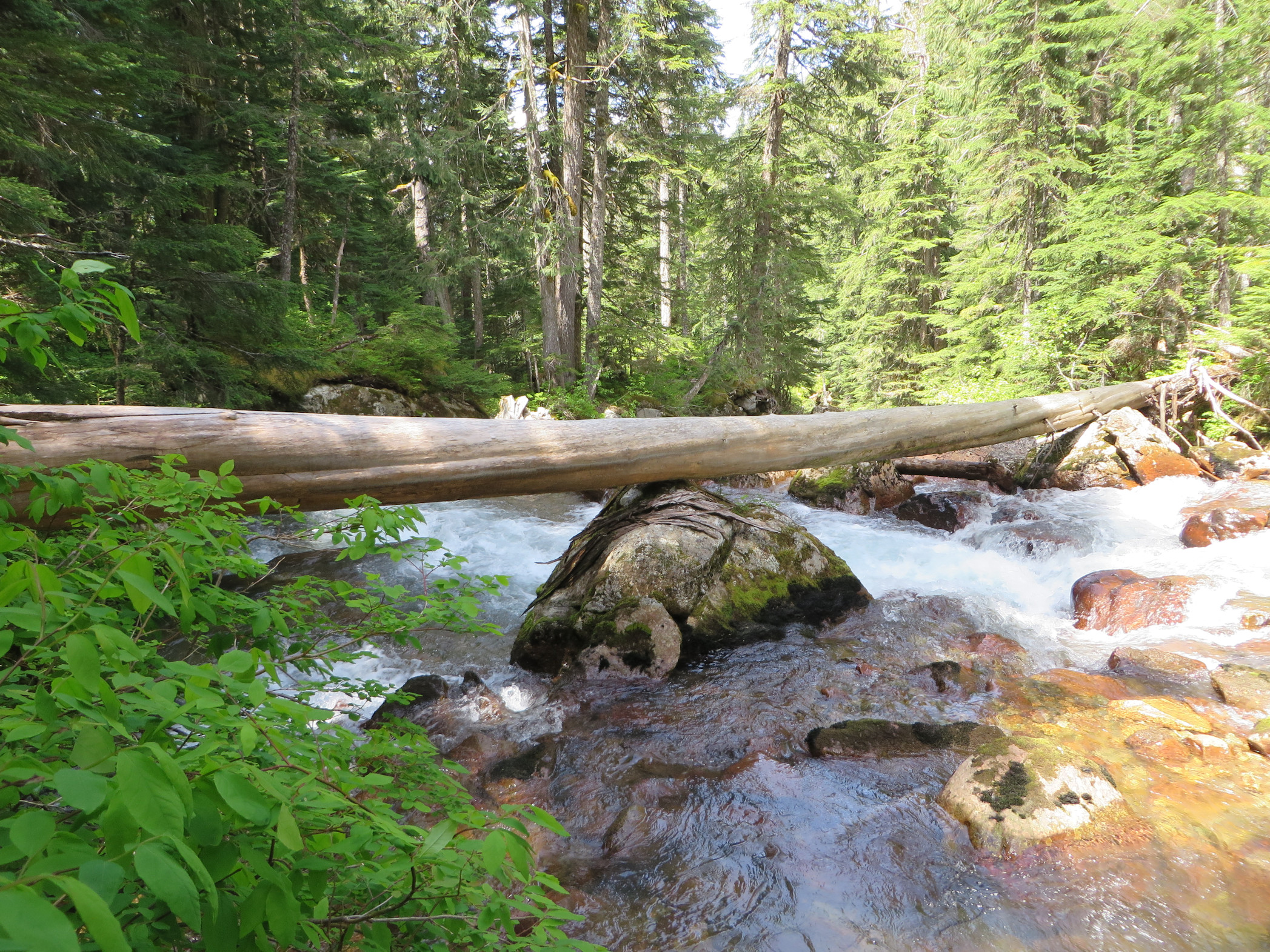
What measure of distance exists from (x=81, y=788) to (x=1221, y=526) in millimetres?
8768

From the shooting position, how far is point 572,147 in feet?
40.5

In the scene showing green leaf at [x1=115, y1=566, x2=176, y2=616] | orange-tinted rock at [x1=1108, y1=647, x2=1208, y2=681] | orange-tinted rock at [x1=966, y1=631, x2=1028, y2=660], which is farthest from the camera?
orange-tinted rock at [x1=966, y1=631, x2=1028, y2=660]

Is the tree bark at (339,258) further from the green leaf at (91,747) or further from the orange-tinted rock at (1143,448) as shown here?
the orange-tinted rock at (1143,448)

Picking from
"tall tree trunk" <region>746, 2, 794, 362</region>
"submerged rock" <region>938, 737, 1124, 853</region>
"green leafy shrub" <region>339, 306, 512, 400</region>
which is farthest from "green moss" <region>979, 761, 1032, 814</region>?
"tall tree trunk" <region>746, 2, 794, 362</region>

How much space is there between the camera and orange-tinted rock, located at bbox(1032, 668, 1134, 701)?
4057 mm

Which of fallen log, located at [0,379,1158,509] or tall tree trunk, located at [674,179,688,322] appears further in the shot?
tall tree trunk, located at [674,179,688,322]

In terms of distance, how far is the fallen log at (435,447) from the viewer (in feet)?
10.3

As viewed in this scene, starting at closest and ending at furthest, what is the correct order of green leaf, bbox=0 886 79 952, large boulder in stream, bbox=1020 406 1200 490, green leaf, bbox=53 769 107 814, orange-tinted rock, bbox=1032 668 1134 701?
green leaf, bbox=0 886 79 952, green leaf, bbox=53 769 107 814, orange-tinted rock, bbox=1032 668 1134 701, large boulder in stream, bbox=1020 406 1200 490

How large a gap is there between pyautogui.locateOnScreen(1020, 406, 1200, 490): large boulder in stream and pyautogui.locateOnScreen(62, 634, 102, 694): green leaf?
406 inches

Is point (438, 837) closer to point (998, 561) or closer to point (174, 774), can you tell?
point (174, 774)

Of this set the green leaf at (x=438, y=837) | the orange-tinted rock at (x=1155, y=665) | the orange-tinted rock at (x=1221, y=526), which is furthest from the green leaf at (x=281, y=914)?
the orange-tinted rock at (x=1221, y=526)

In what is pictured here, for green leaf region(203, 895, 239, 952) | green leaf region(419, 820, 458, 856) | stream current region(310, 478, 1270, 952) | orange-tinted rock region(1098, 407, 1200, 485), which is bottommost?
stream current region(310, 478, 1270, 952)

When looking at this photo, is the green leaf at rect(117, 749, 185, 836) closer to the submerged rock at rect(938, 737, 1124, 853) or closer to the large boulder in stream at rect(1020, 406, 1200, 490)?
the submerged rock at rect(938, 737, 1124, 853)

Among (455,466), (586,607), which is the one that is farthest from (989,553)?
(455,466)
